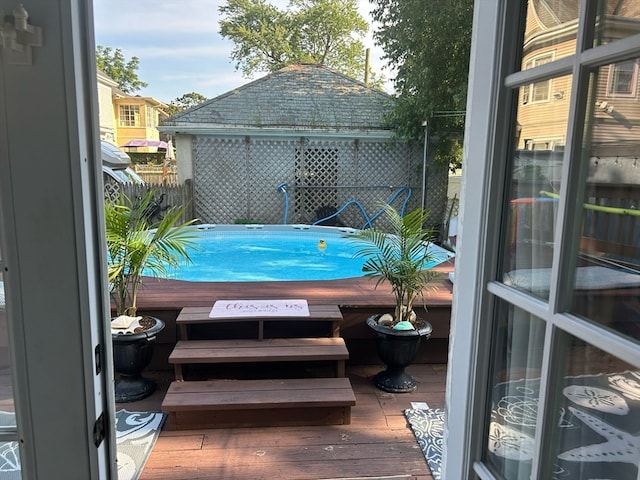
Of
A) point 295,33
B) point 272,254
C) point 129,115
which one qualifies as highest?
point 295,33

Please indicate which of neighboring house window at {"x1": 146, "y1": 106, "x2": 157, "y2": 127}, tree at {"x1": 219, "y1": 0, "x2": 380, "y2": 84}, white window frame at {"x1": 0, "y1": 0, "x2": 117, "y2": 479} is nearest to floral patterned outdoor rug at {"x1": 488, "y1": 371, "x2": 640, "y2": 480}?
white window frame at {"x1": 0, "y1": 0, "x2": 117, "y2": 479}

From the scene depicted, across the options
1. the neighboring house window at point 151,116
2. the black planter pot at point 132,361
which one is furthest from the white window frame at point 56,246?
the neighboring house window at point 151,116

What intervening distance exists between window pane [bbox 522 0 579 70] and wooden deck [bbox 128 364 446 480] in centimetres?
197

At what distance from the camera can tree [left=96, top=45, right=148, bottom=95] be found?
21.2 m

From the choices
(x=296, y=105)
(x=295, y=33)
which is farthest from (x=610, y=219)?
(x=295, y=33)

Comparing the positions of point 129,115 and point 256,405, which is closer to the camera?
point 256,405

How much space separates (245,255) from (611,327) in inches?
282

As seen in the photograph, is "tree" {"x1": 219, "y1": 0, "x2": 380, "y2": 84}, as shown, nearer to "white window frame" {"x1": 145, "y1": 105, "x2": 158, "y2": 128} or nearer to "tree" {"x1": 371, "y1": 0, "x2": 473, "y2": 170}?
"white window frame" {"x1": 145, "y1": 105, "x2": 158, "y2": 128}

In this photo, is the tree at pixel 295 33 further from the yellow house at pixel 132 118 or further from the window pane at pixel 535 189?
the window pane at pixel 535 189

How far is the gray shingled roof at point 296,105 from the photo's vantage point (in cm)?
936

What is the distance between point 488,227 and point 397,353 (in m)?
2.08

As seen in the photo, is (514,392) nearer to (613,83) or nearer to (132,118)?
(613,83)

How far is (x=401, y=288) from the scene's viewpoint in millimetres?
3037

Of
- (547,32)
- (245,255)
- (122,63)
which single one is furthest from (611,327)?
(122,63)
